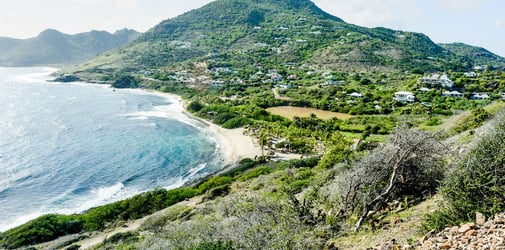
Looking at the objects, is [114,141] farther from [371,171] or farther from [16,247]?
[371,171]

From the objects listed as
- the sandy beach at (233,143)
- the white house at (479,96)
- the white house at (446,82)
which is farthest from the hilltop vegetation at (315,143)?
the sandy beach at (233,143)

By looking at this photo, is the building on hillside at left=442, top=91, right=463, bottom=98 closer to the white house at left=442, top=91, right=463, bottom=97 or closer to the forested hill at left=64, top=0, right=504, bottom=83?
the white house at left=442, top=91, right=463, bottom=97

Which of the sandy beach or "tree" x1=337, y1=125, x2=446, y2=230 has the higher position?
"tree" x1=337, y1=125, x2=446, y2=230

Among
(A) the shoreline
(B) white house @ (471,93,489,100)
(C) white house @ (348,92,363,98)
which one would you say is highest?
(B) white house @ (471,93,489,100)

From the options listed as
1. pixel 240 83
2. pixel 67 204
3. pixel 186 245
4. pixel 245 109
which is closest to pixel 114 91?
pixel 240 83

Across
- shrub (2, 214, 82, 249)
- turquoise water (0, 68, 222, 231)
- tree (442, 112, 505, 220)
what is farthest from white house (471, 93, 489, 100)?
shrub (2, 214, 82, 249)

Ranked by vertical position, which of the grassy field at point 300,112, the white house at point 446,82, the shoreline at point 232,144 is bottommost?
the shoreline at point 232,144

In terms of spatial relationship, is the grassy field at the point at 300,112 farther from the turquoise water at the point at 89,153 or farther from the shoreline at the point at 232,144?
the turquoise water at the point at 89,153
